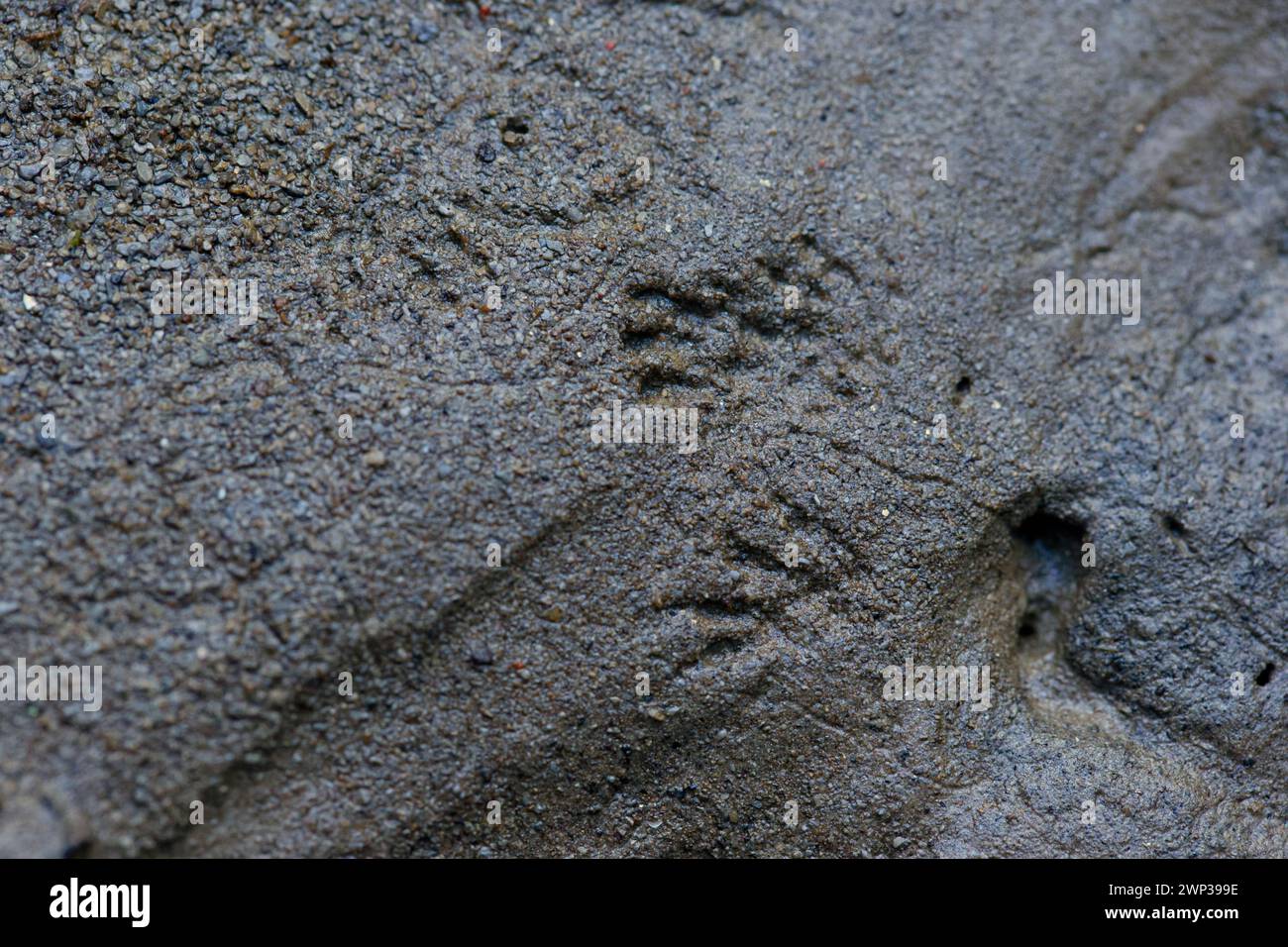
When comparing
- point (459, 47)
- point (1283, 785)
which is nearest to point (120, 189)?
point (459, 47)

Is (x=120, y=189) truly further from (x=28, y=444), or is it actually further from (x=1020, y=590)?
(x=1020, y=590)

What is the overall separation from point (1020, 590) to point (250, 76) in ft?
9.62

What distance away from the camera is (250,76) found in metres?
3.39

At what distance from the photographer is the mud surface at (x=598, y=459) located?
3057 mm

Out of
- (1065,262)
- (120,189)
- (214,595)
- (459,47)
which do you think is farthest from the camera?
(1065,262)

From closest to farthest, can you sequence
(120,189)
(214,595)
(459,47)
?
1. (214,595)
2. (120,189)
3. (459,47)

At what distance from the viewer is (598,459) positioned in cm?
326

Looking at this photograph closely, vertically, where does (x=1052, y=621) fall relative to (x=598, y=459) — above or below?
below

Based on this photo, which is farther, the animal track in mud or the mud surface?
the animal track in mud

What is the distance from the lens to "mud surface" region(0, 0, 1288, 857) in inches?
120

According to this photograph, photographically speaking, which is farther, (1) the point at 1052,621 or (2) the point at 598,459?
(1) the point at 1052,621

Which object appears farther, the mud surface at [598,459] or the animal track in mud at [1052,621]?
the animal track in mud at [1052,621]
